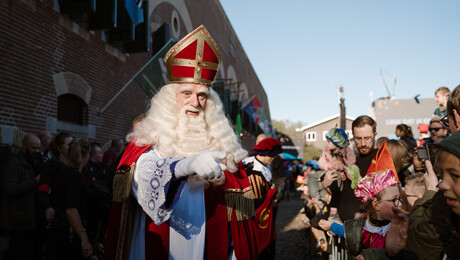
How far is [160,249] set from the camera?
231 centimetres

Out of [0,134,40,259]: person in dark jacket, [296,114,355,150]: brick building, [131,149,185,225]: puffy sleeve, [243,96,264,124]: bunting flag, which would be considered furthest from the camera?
[296,114,355,150]: brick building

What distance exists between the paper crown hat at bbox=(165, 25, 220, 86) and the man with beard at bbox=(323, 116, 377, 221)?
5.90 ft

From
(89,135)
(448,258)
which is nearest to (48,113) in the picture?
(89,135)

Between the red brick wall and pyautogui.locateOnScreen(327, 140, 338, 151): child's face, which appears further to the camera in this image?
the red brick wall

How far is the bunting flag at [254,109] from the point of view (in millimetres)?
22594

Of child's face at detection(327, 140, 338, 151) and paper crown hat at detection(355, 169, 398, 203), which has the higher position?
child's face at detection(327, 140, 338, 151)

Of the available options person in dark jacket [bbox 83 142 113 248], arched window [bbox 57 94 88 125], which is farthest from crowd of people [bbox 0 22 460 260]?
arched window [bbox 57 94 88 125]

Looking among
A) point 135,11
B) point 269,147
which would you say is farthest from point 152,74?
point 269,147

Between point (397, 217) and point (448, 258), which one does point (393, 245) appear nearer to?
point (397, 217)

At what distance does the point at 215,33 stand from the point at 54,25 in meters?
15.7

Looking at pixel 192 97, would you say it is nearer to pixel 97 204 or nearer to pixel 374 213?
pixel 374 213

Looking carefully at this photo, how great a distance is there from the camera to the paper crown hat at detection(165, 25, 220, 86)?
106 inches

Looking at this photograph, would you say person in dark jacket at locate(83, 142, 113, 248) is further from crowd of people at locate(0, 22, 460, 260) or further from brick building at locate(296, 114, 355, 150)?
brick building at locate(296, 114, 355, 150)

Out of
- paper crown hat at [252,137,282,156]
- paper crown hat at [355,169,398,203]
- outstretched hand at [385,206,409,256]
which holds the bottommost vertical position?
outstretched hand at [385,206,409,256]
